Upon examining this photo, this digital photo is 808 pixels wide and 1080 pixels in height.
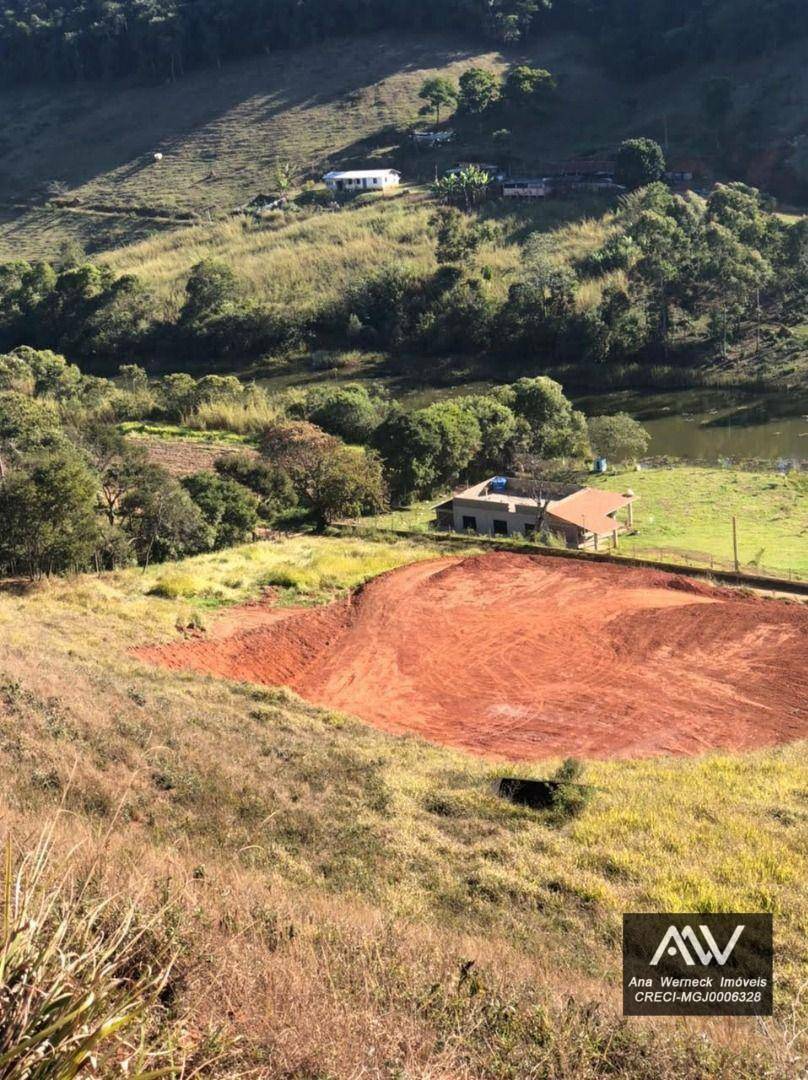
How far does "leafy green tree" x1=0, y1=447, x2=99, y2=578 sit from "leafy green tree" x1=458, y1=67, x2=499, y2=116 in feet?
244

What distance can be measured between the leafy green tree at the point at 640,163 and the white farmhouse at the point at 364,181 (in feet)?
61.2

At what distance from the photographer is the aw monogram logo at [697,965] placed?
24.8ft

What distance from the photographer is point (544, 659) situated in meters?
22.1

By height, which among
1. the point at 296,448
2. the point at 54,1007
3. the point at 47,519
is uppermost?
the point at 54,1007

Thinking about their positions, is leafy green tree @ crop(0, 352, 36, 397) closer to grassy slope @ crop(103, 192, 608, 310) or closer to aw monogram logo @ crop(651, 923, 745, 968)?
grassy slope @ crop(103, 192, 608, 310)

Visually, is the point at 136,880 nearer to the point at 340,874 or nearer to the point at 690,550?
the point at 340,874

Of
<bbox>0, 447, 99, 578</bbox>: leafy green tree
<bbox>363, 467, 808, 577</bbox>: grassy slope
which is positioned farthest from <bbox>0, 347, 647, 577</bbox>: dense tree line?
<bbox>363, 467, 808, 577</bbox>: grassy slope

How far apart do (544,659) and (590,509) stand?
9.95 m

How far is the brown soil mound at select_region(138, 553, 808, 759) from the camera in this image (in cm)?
1855

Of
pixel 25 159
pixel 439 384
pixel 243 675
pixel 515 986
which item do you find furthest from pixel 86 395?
pixel 25 159

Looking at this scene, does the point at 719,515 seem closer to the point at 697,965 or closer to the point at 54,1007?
the point at 697,965

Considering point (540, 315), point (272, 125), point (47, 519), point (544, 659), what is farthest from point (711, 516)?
point (272, 125)

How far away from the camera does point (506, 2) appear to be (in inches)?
4149

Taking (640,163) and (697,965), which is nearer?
(697,965)
